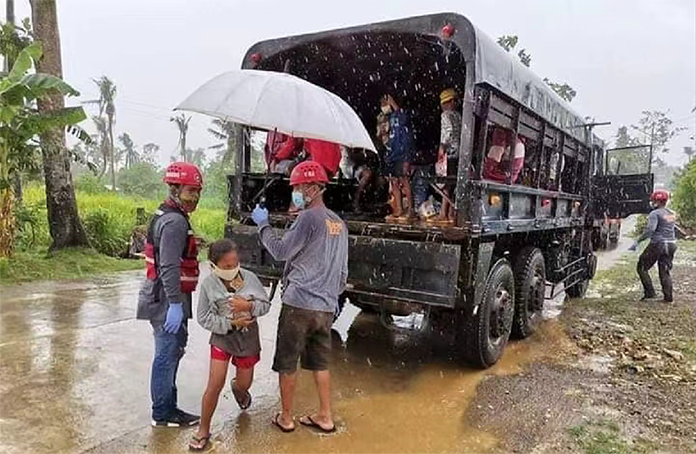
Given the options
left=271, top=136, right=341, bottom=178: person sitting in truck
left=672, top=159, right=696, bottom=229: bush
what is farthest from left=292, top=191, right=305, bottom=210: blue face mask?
left=672, top=159, right=696, bottom=229: bush

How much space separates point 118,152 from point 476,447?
7031cm

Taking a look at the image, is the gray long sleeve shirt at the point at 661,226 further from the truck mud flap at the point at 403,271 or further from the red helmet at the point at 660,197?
the truck mud flap at the point at 403,271

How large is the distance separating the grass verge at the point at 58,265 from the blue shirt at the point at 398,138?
5324 millimetres

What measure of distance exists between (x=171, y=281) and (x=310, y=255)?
2.58 ft

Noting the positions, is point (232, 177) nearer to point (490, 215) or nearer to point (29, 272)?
point (490, 215)

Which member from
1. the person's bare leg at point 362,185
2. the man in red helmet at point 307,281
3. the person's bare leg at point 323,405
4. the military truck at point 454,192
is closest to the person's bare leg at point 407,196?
the military truck at point 454,192

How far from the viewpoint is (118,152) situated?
2650 inches

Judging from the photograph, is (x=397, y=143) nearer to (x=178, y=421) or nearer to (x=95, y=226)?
(x=178, y=421)

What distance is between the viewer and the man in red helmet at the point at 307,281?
335 cm

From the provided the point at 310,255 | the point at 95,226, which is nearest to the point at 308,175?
the point at 310,255

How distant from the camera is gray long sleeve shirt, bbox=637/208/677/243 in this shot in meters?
8.39

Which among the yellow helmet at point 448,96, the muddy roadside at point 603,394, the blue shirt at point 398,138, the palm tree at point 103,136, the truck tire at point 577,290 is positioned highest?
the palm tree at point 103,136

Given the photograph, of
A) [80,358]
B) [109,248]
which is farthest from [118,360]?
[109,248]

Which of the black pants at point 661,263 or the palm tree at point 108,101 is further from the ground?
the palm tree at point 108,101
